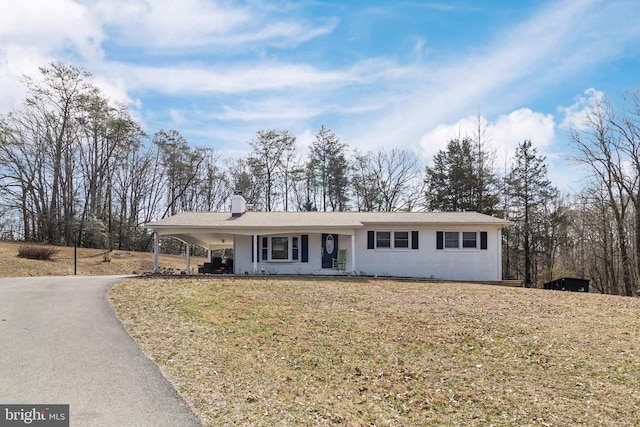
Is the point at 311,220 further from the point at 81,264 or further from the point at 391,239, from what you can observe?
the point at 81,264

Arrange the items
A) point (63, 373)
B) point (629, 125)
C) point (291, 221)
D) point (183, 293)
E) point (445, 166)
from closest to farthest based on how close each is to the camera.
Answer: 1. point (63, 373)
2. point (183, 293)
3. point (291, 221)
4. point (629, 125)
5. point (445, 166)

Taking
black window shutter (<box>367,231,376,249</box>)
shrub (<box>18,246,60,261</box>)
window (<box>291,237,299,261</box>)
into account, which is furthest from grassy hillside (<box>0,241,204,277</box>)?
black window shutter (<box>367,231,376,249</box>)

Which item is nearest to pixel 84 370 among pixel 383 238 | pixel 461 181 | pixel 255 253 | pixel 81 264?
pixel 255 253

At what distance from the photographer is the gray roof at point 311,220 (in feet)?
62.4

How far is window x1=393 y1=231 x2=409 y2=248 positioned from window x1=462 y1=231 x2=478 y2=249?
2.57 metres

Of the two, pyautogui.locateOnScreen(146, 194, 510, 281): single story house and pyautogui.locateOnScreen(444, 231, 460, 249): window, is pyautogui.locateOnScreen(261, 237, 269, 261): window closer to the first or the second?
pyautogui.locateOnScreen(146, 194, 510, 281): single story house

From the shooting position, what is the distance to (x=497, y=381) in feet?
20.6

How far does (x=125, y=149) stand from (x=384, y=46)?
27.6m

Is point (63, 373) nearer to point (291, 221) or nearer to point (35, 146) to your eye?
point (291, 221)

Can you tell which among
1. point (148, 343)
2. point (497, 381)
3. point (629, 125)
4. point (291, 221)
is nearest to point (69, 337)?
point (148, 343)

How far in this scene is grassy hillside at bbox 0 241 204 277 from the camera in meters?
21.0

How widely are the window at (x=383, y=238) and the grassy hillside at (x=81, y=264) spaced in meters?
10.5

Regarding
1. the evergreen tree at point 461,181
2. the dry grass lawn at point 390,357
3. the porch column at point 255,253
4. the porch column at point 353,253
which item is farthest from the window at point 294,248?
the evergreen tree at point 461,181

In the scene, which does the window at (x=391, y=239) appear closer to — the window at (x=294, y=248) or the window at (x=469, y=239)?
the window at (x=469, y=239)
